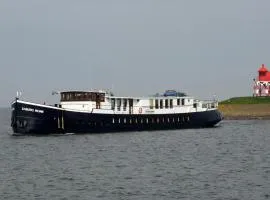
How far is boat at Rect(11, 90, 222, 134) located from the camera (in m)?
77.0

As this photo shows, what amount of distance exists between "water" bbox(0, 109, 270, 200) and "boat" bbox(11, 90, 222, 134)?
1797mm

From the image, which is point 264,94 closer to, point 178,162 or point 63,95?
point 63,95

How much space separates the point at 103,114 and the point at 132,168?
3077 cm

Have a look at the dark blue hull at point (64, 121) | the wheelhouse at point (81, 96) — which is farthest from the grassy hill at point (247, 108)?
→ the wheelhouse at point (81, 96)

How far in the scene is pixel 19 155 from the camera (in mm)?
60938

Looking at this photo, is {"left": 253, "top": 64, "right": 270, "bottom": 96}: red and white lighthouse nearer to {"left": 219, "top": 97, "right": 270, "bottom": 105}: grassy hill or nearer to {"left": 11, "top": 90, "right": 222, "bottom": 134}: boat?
{"left": 219, "top": 97, "right": 270, "bottom": 105}: grassy hill

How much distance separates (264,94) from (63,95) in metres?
89.4

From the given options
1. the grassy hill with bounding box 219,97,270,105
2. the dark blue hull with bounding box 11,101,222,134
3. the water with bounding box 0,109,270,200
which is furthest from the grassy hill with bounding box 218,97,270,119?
the water with bounding box 0,109,270,200

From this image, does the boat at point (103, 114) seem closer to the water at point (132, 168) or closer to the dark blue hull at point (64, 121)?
the dark blue hull at point (64, 121)

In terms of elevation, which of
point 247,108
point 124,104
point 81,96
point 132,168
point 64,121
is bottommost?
point 132,168

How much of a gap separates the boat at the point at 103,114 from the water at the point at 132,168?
1797 mm

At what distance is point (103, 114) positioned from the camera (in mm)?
81188

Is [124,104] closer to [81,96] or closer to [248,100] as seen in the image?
[81,96]

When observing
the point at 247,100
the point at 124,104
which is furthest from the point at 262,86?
the point at 124,104
